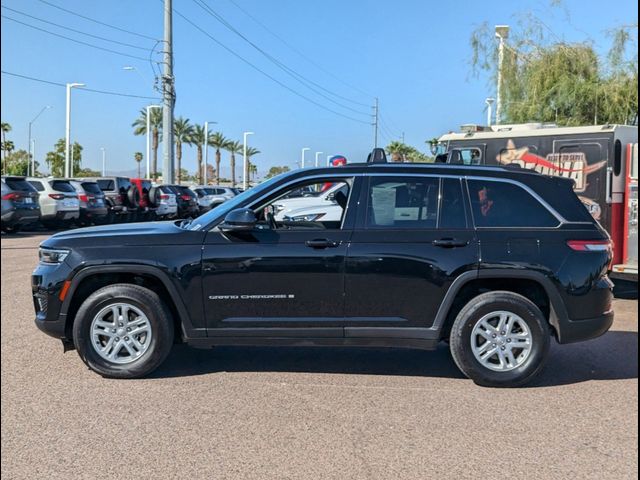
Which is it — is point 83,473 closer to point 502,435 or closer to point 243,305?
point 243,305

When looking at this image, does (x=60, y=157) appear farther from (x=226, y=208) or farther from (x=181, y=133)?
(x=226, y=208)

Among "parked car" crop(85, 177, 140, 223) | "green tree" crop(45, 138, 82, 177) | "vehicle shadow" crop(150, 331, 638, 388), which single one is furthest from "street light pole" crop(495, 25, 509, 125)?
"green tree" crop(45, 138, 82, 177)

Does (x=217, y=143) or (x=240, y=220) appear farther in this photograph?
(x=217, y=143)

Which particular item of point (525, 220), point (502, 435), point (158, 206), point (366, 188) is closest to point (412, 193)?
point (366, 188)

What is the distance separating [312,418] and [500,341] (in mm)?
1754

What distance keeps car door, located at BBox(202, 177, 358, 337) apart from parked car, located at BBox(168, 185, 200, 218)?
20.7 m

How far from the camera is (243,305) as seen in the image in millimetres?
4945

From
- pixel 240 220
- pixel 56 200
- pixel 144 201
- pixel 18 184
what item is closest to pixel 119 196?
pixel 144 201

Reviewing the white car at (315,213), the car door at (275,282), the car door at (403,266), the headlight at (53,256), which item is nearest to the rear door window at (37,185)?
the white car at (315,213)

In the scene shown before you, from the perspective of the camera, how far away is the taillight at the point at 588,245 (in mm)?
5008

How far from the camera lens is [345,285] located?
4.92 m

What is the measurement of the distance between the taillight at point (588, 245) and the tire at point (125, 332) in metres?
3.38

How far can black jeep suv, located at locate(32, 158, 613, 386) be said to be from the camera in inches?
193

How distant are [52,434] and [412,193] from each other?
10.7 ft
